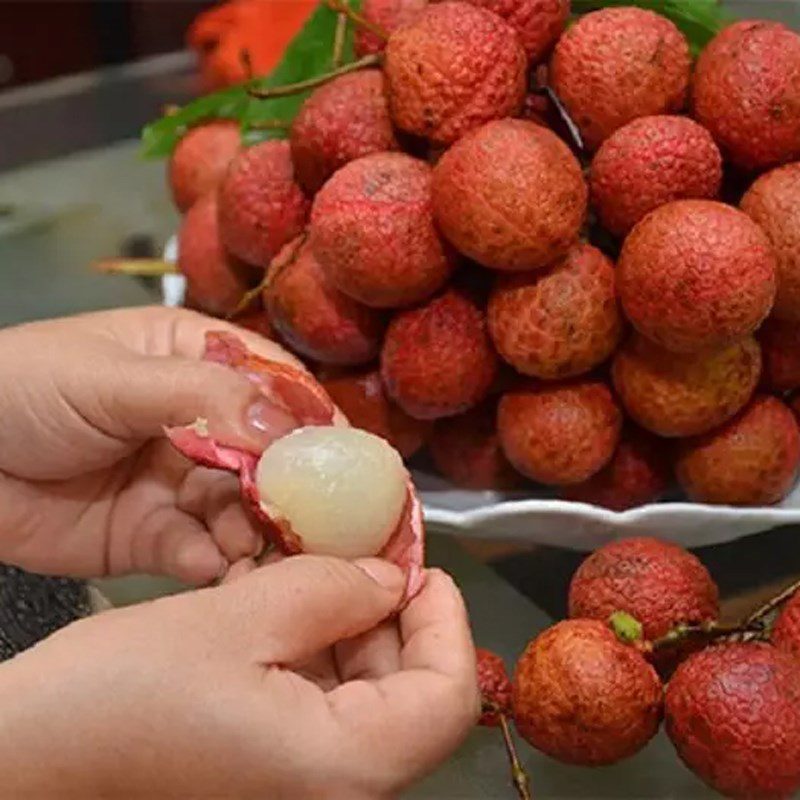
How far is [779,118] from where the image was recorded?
846 millimetres

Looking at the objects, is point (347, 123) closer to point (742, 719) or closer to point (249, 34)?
point (742, 719)

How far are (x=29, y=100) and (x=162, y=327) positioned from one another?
2.71 feet

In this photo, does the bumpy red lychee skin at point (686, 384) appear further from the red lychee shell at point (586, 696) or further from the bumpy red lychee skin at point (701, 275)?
the red lychee shell at point (586, 696)

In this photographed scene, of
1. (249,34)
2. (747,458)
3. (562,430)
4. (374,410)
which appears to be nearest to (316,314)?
(374,410)

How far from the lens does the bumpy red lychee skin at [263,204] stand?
38.1 inches

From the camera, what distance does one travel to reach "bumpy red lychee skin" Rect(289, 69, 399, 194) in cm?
92

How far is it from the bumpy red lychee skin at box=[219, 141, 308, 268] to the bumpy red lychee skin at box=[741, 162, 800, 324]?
32cm

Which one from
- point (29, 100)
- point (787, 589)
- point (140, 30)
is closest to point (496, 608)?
point (787, 589)

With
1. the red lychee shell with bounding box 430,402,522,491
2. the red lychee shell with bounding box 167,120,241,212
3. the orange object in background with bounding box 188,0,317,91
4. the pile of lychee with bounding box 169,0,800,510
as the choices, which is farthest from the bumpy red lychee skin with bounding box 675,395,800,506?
the orange object in background with bounding box 188,0,317,91

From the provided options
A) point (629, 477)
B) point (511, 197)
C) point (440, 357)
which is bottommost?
point (629, 477)

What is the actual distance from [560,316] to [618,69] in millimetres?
163

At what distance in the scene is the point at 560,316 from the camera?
0.85 metres

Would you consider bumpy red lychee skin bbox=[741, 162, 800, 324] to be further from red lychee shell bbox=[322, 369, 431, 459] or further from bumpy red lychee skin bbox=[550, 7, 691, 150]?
red lychee shell bbox=[322, 369, 431, 459]

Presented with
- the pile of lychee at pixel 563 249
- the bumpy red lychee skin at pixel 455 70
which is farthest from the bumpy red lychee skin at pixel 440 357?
the bumpy red lychee skin at pixel 455 70
